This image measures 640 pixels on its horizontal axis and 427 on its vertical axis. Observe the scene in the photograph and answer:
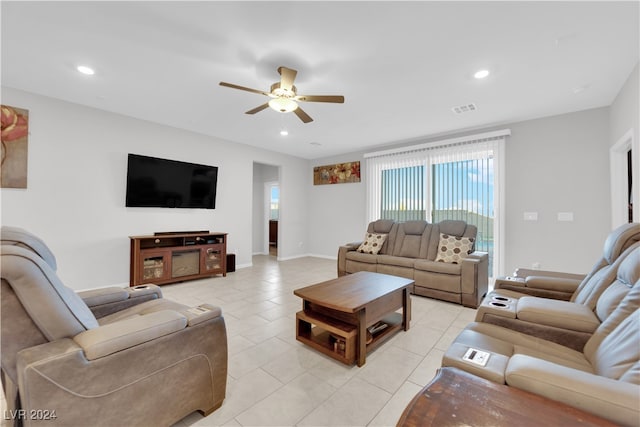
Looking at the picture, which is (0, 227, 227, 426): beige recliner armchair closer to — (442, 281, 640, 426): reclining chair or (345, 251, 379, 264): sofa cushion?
(442, 281, 640, 426): reclining chair

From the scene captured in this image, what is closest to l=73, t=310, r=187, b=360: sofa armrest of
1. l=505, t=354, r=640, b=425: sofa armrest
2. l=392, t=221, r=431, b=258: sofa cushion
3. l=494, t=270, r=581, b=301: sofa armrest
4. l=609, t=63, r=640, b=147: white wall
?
l=505, t=354, r=640, b=425: sofa armrest

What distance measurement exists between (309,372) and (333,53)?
9.09 ft

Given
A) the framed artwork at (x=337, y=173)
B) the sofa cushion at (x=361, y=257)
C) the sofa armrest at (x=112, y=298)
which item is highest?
the framed artwork at (x=337, y=173)

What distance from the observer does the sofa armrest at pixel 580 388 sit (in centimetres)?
70

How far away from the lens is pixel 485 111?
381cm

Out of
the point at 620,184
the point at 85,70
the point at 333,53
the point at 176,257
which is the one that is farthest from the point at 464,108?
the point at 176,257

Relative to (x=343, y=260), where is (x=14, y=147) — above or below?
above

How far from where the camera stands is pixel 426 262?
368 centimetres

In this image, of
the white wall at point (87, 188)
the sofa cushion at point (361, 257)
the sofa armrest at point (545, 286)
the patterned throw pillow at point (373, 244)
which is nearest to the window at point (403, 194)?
the patterned throw pillow at point (373, 244)

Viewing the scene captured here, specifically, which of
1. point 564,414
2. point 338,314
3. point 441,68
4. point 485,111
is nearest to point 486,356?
point 564,414

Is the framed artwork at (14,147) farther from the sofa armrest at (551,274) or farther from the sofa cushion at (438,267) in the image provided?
the sofa armrest at (551,274)

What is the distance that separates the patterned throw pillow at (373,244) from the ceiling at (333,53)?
206 cm

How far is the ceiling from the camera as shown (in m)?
1.96

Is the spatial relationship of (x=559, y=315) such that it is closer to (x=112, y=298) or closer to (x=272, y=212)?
(x=112, y=298)
